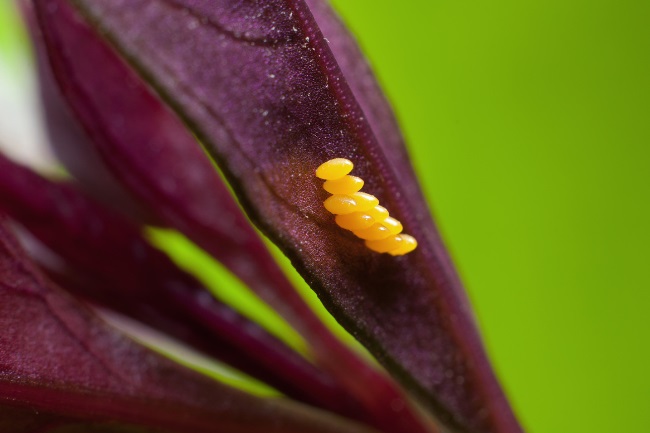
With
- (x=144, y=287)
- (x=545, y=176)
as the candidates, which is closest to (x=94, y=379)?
(x=144, y=287)

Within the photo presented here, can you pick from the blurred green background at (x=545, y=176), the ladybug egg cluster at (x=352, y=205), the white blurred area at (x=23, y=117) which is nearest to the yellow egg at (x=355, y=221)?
the ladybug egg cluster at (x=352, y=205)

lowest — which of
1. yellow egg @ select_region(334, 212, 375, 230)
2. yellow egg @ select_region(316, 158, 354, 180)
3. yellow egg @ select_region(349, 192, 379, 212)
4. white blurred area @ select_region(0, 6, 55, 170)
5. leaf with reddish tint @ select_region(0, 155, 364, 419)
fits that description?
leaf with reddish tint @ select_region(0, 155, 364, 419)

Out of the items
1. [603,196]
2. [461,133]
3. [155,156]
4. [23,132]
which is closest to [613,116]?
[603,196]

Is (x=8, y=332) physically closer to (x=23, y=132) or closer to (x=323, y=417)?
(x=323, y=417)

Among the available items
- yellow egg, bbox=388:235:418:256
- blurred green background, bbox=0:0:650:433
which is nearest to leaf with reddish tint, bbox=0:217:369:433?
yellow egg, bbox=388:235:418:256

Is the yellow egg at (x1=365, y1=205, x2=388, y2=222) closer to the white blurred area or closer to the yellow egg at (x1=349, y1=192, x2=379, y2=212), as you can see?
the yellow egg at (x1=349, y1=192, x2=379, y2=212)

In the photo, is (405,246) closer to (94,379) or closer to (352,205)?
(352,205)
